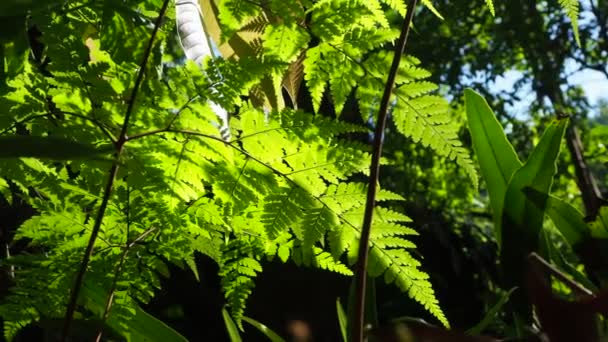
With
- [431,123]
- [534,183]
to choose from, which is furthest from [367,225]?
[534,183]

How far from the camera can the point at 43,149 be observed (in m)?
0.34

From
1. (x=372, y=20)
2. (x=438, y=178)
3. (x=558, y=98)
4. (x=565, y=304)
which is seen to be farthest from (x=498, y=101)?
(x=565, y=304)

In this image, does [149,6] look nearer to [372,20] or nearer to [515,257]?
[372,20]

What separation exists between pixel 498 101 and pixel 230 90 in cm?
Answer: 481

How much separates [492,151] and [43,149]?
86 cm

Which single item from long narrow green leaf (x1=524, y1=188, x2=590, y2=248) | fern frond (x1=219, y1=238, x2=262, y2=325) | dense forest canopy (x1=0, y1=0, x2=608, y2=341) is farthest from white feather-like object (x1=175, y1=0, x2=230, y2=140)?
long narrow green leaf (x1=524, y1=188, x2=590, y2=248)

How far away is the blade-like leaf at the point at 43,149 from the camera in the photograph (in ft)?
1.09

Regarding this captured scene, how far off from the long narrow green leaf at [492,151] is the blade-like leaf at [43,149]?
0.79 m

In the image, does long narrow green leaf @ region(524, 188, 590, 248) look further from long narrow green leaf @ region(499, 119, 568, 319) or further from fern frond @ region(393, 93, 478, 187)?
fern frond @ region(393, 93, 478, 187)

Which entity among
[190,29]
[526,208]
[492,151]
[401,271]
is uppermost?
[190,29]

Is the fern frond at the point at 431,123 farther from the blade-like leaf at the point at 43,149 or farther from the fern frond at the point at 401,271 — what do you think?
the blade-like leaf at the point at 43,149

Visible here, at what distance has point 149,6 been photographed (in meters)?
0.68

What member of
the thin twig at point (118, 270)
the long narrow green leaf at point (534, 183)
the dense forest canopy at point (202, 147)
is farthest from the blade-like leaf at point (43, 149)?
the long narrow green leaf at point (534, 183)

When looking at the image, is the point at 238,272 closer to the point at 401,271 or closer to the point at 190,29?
the point at 401,271
